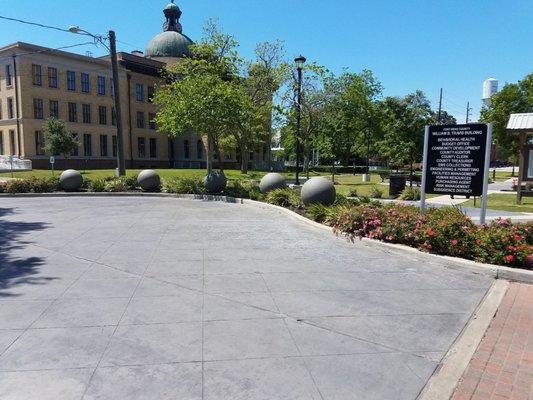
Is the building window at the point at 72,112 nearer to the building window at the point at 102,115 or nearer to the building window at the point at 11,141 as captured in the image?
the building window at the point at 102,115

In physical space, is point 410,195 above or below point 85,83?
below

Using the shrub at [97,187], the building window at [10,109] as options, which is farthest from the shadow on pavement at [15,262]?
the building window at [10,109]

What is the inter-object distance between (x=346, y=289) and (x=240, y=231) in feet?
15.8

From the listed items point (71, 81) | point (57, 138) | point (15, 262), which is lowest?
point (15, 262)

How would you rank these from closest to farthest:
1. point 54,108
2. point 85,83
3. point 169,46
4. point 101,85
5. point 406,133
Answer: point 406,133 → point 54,108 → point 85,83 → point 101,85 → point 169,46

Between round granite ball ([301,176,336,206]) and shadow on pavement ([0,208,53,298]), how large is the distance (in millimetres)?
7120

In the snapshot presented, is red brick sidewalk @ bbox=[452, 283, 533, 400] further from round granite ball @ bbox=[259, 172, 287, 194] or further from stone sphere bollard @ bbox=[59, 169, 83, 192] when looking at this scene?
stone sphere bollard @ bbox=[59, 169, 83, 192]

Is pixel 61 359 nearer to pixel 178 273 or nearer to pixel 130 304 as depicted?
pixel 130 304

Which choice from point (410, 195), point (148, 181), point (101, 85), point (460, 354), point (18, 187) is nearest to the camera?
point (460, 354)

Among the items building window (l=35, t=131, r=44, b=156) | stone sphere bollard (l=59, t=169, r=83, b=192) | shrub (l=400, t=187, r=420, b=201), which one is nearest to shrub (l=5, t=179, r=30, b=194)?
stone sphere bollard (l=59, t=169, r=83, b=192)

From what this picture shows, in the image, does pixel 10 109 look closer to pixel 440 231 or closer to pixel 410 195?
pixel 410 195

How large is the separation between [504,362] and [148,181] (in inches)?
704

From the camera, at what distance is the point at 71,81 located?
51312mm

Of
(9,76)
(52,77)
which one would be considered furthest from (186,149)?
(9,76)
